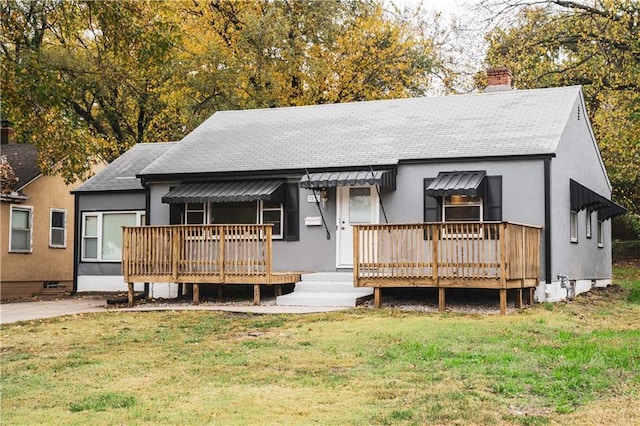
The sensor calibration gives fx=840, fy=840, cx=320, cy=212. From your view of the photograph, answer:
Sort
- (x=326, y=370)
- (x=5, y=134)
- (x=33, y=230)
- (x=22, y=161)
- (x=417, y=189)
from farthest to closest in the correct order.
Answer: (x=5, y=134) < (x=22, y=161) < (x=33, y=230) < (x=417, y=189) < (x=326, y=370)

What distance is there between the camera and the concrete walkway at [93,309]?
14883 mm

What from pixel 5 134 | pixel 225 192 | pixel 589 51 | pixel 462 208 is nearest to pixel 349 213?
pixel 462 208

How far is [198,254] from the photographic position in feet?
55.0

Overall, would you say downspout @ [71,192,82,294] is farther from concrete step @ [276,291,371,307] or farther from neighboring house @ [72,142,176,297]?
concrete step @ [276,291,371,307]

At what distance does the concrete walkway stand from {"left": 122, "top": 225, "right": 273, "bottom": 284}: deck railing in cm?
62

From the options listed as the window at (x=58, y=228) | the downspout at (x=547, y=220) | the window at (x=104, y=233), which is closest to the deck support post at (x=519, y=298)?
the downspout at (x=547, y=220)

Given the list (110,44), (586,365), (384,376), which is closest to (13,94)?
(110,44)

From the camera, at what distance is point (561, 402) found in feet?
24.3

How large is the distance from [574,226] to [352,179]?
18.1ft

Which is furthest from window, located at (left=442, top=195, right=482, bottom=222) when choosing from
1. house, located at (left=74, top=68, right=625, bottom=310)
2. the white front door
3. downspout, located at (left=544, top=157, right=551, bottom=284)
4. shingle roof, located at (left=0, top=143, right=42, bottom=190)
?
shingle roof, located at (left=0, top=143, right=42, bottom=190)

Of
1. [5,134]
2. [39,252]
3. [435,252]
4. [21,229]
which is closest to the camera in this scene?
[435,252]

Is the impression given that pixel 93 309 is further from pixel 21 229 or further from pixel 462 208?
pixel 21 229

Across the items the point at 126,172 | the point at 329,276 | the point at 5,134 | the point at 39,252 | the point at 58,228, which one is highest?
the point at 5,134

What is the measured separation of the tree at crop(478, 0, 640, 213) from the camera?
74.4 ft
